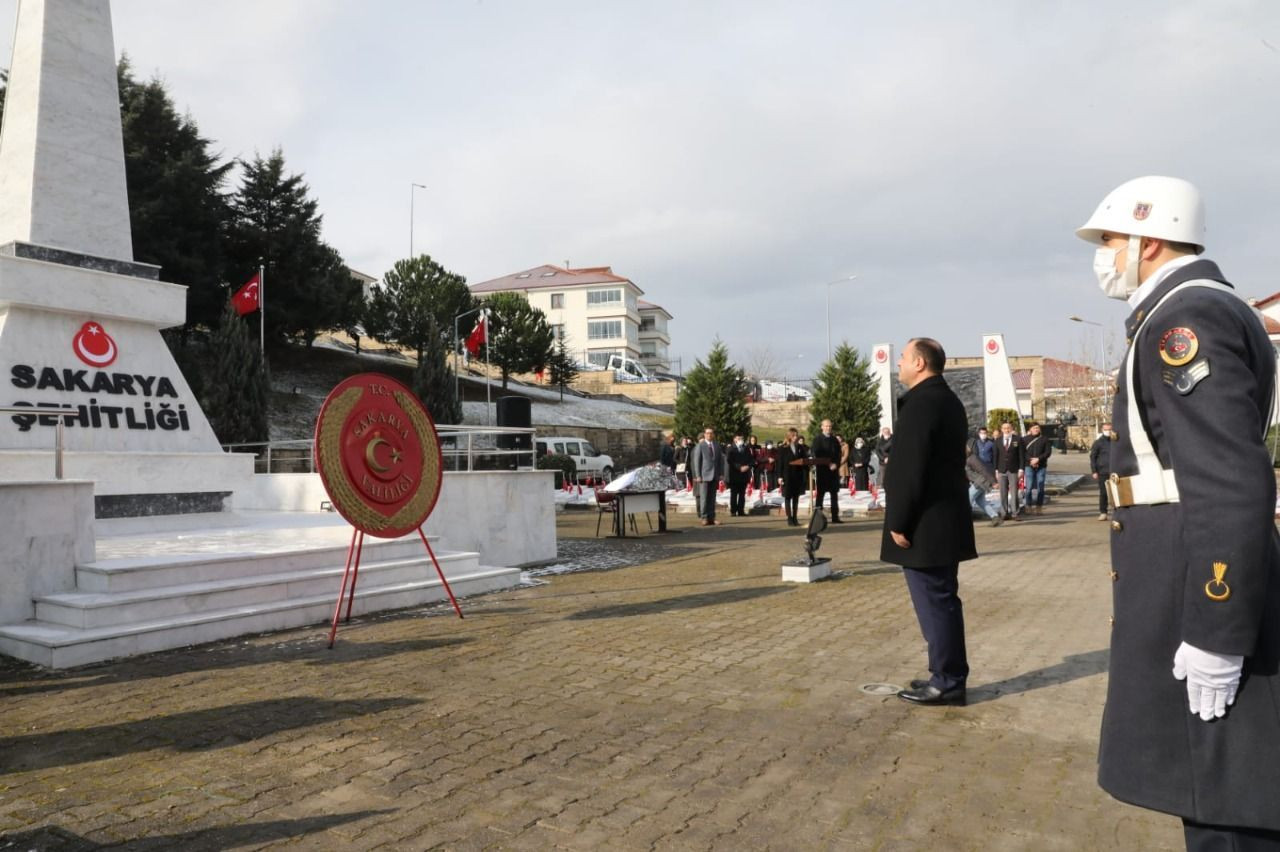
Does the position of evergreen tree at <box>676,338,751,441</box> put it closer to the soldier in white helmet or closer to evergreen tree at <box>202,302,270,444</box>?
evergreen tree at <box>202,302,270,444</box>

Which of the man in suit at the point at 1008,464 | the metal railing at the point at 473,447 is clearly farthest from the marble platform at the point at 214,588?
the man in suit at the point at 1008,464

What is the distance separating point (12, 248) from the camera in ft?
34.5

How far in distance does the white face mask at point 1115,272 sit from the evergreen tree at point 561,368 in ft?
162

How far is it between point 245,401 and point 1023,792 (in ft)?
89.6

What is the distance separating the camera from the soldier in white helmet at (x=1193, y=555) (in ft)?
6.15

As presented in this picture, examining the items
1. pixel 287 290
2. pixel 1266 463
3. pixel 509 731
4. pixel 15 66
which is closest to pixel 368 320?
pixel 287 290

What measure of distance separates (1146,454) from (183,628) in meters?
6.72

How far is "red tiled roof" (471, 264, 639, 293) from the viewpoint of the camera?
79375mm

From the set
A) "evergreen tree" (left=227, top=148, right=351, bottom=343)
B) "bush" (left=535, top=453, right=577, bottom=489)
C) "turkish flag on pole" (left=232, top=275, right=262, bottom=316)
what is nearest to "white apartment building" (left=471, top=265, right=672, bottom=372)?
"evergreen tree" (left=227, top=148, right=351, bottom=343)

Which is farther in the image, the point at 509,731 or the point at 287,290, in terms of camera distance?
the point at 287,290

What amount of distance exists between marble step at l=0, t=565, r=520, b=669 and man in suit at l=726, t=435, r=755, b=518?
1130 cm

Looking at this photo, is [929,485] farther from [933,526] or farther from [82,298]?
[82,298]

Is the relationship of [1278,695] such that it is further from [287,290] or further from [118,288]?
[287,290]

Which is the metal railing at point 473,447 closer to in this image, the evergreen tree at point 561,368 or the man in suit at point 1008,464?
the man in suit at point 1008,464
